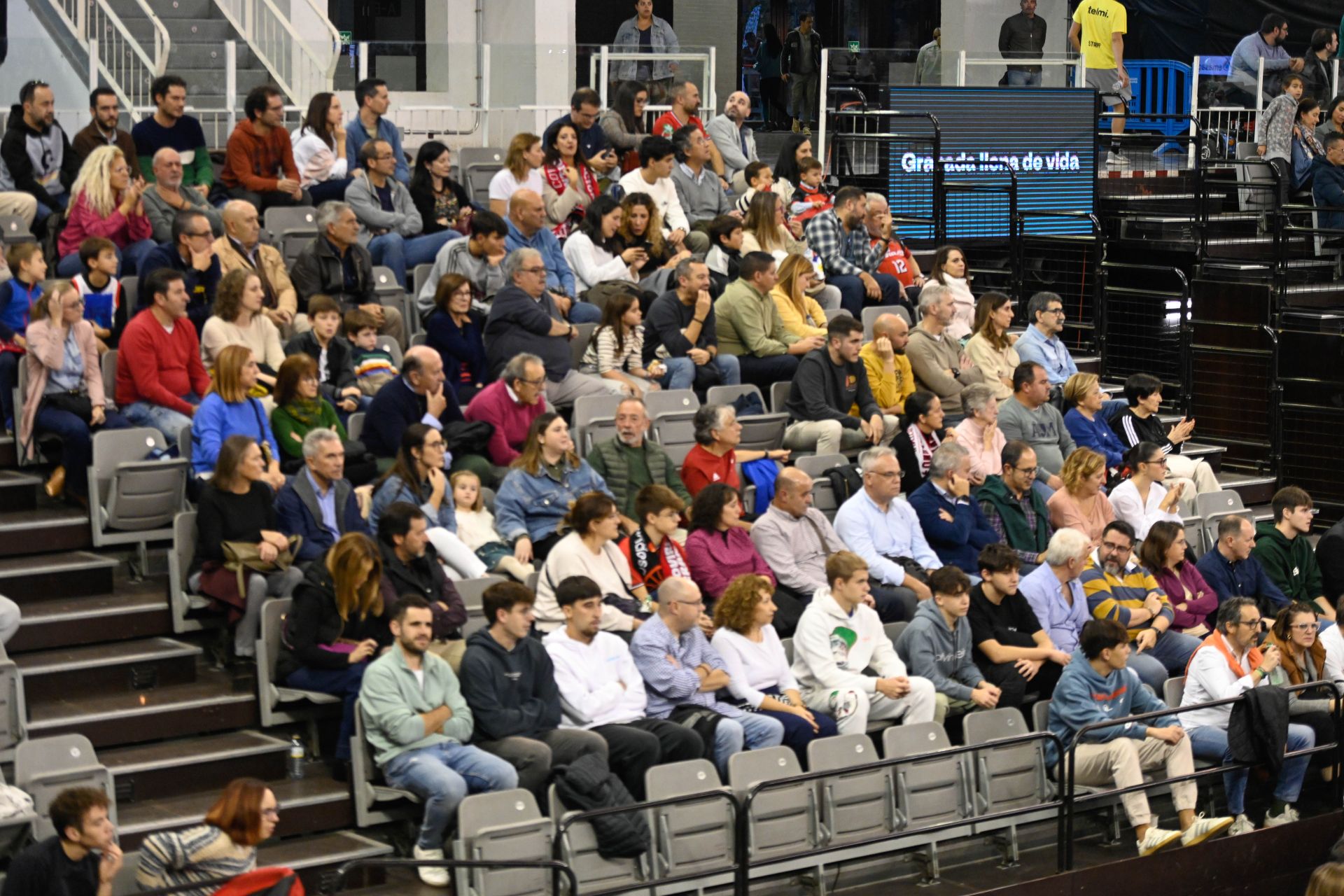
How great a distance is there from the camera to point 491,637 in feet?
26.6

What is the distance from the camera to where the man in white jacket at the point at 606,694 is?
27.0 feet

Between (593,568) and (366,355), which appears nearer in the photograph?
(593,568)

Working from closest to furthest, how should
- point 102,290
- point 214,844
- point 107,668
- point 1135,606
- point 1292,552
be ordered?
point 214,844 → point 107,668 → point 102,290 → point 1135,606 → point 1292,552

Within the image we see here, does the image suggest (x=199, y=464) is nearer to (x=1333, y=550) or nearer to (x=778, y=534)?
(x=778, y=534)

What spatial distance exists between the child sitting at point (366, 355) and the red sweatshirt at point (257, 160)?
6.79ft

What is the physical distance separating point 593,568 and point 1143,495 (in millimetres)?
3918

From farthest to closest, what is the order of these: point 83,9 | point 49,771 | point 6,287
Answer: point 83,9
point 6,287
point 49,771

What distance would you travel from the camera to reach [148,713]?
8.31 meters

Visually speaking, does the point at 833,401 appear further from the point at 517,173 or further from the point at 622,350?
the point at 517,173

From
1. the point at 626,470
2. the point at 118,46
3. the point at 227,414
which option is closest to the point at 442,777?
the point at 227,414

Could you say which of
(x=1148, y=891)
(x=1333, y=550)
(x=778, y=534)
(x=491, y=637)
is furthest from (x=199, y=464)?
(x=1333, y=550)

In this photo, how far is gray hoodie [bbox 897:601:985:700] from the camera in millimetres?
9422

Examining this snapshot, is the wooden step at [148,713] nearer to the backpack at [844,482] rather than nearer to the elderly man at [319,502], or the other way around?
the elderly man at [319,502]

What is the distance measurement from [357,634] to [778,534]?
245 centimetres
